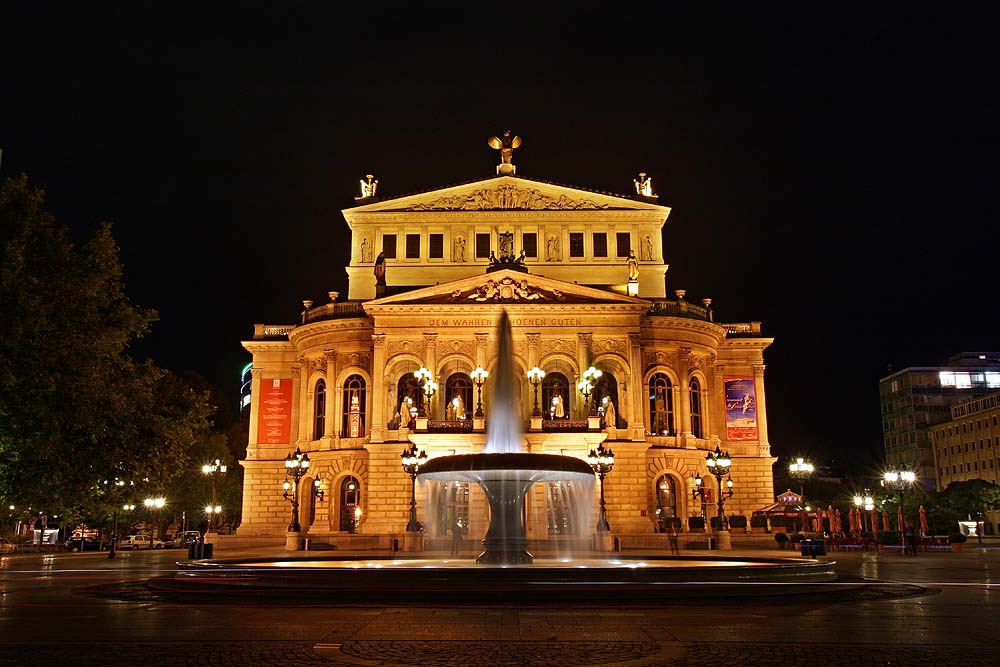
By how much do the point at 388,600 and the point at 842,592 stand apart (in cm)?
888

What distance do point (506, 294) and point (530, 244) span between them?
333 inches

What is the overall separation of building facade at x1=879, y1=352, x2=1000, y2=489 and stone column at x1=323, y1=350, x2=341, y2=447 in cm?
8574

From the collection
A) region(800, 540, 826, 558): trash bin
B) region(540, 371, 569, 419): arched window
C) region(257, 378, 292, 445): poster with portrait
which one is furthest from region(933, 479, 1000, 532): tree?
region(257, 378, 292, 445): poster with portrait

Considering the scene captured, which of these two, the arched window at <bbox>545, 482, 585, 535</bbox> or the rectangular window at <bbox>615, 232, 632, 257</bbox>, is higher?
the rectangular window at <bbox>615, 232, 632, 257</bbox>

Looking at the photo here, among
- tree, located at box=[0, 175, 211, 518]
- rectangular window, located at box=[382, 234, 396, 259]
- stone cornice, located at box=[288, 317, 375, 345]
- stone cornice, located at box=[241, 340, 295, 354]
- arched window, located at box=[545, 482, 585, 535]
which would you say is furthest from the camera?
rectangular window, located at box=[382, 234, 396, 259]

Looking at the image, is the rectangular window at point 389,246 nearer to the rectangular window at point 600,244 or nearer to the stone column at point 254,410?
the stone column at point 254,410

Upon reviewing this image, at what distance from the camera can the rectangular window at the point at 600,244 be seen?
181ft

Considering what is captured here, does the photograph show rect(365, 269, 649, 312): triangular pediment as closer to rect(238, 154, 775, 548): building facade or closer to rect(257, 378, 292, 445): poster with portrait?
rect(238, 154, 775, 548): building facade

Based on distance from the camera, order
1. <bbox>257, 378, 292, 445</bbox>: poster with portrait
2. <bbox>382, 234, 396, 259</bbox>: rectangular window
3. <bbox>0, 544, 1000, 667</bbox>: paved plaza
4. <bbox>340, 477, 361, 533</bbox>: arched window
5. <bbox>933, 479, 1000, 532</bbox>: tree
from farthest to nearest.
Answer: <bbox>933, 479, 1000, 532</bbox>: tree < <bbox>382, 234, 396, 259</bbox>: rectangular window < <bbox>257, 378, 292, 445</bbox>: poster with portrait < <bbox>340, 477, 361, 533</bbox>: arched window < <bbox>0, 544, 1000, 667</bbox>: paved plaza

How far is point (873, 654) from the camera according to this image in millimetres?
10602

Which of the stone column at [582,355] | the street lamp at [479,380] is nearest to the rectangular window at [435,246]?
the street lamp at [479,380]

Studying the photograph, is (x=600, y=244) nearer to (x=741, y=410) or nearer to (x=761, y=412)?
(x=741, y=410)

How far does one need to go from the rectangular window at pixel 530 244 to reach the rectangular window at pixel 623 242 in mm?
4910

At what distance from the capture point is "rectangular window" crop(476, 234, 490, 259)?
55031mm
